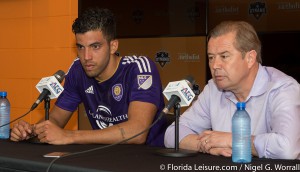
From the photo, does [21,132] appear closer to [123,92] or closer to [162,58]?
[123,92]

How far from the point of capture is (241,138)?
1.89 metres

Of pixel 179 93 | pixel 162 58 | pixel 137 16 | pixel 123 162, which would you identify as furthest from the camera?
pixel 137 16

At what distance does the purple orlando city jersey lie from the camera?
2.62 metres

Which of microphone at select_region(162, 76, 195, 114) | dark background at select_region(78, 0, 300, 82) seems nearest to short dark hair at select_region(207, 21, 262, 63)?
microphone at select_region(162, 76, 195, 114)

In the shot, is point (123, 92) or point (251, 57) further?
point (123, 92)

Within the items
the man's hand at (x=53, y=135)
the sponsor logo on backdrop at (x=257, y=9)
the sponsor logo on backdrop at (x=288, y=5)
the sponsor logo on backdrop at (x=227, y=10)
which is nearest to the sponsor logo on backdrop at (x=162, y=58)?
the sponsor logo on backdrop at (x=227, y=10)

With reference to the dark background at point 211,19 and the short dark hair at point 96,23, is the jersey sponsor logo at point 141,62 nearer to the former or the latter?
the short dark hair at point 96,23

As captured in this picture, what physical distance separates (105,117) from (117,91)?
150 mm

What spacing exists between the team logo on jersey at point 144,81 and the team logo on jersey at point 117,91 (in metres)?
0.12

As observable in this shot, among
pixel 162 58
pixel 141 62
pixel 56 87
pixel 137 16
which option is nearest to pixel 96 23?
pixel 141 62

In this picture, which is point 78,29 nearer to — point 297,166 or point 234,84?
point 234,84

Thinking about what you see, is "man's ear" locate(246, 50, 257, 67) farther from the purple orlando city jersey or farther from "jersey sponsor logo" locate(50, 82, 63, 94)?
"jersey sponsor logo" locate(50, 82, 63, 94)

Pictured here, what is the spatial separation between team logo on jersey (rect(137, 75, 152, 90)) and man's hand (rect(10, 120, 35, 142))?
534 millimetres

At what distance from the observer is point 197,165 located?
1.79 m
